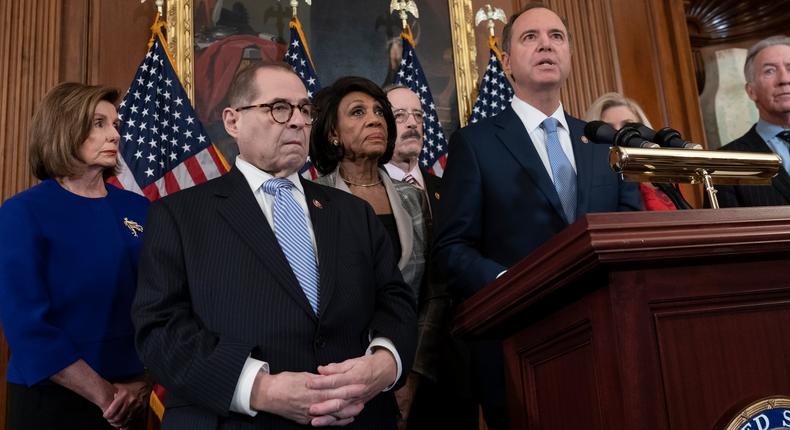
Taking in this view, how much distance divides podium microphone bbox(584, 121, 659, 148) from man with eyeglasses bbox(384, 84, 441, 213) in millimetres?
1570

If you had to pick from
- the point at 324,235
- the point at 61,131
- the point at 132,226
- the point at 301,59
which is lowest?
the point at 324,235

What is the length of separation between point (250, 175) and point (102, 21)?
2.57 meters

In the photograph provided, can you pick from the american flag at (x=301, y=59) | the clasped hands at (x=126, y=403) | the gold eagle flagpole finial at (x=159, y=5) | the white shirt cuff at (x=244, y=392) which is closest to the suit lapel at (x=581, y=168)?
the white shirt cuff at (x=244, y=392)

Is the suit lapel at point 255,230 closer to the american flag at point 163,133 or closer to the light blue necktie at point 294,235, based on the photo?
the light blue necktie at point 294,235

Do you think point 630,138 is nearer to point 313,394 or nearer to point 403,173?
point 313,394

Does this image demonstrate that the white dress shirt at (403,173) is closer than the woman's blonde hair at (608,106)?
Yes

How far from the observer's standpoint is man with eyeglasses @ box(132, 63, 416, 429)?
193 cm

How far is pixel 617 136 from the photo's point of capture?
199 centimetres

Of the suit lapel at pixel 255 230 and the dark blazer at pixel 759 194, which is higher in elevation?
the dark blazer at pixel 759 194

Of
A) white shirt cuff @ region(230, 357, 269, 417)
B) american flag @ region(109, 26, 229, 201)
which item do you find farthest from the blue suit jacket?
american flag @ region(109, 26, 229, 201)

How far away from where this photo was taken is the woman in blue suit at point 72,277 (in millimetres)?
2539

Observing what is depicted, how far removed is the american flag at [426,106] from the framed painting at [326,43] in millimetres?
84

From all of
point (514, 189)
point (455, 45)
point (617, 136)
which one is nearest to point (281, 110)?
point (514, 189)

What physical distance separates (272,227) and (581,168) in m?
0.96
